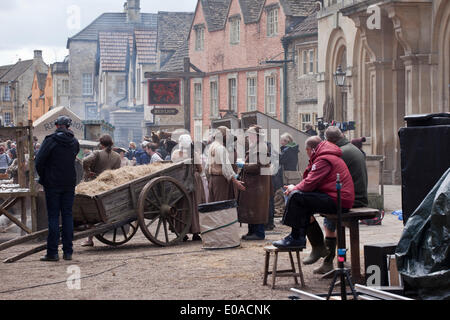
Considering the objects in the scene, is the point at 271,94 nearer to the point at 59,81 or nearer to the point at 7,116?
the point at 59,81

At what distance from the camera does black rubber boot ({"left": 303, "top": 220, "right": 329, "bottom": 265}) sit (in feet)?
31.7

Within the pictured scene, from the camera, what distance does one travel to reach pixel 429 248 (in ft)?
22.5

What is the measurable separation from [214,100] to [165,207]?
30750 mm

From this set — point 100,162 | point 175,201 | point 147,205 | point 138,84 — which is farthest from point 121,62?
point 147,205

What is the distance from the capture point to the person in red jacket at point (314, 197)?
29.0ft

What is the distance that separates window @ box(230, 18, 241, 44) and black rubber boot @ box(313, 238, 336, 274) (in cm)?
3124

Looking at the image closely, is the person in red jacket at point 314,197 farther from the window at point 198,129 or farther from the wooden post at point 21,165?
the window at point 198,129

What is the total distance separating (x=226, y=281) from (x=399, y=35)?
13920 mm

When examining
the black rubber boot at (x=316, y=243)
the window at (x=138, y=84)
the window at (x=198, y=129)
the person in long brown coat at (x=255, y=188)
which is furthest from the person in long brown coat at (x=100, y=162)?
the window at (x=138, y=84)

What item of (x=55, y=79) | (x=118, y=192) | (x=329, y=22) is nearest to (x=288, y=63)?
(x=329, y=22)

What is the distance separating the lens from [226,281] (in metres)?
9.13

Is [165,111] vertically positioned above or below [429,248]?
above

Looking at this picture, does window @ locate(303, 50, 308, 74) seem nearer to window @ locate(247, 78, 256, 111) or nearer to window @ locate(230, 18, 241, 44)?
window @ locate(247, 78, 256, 111)
